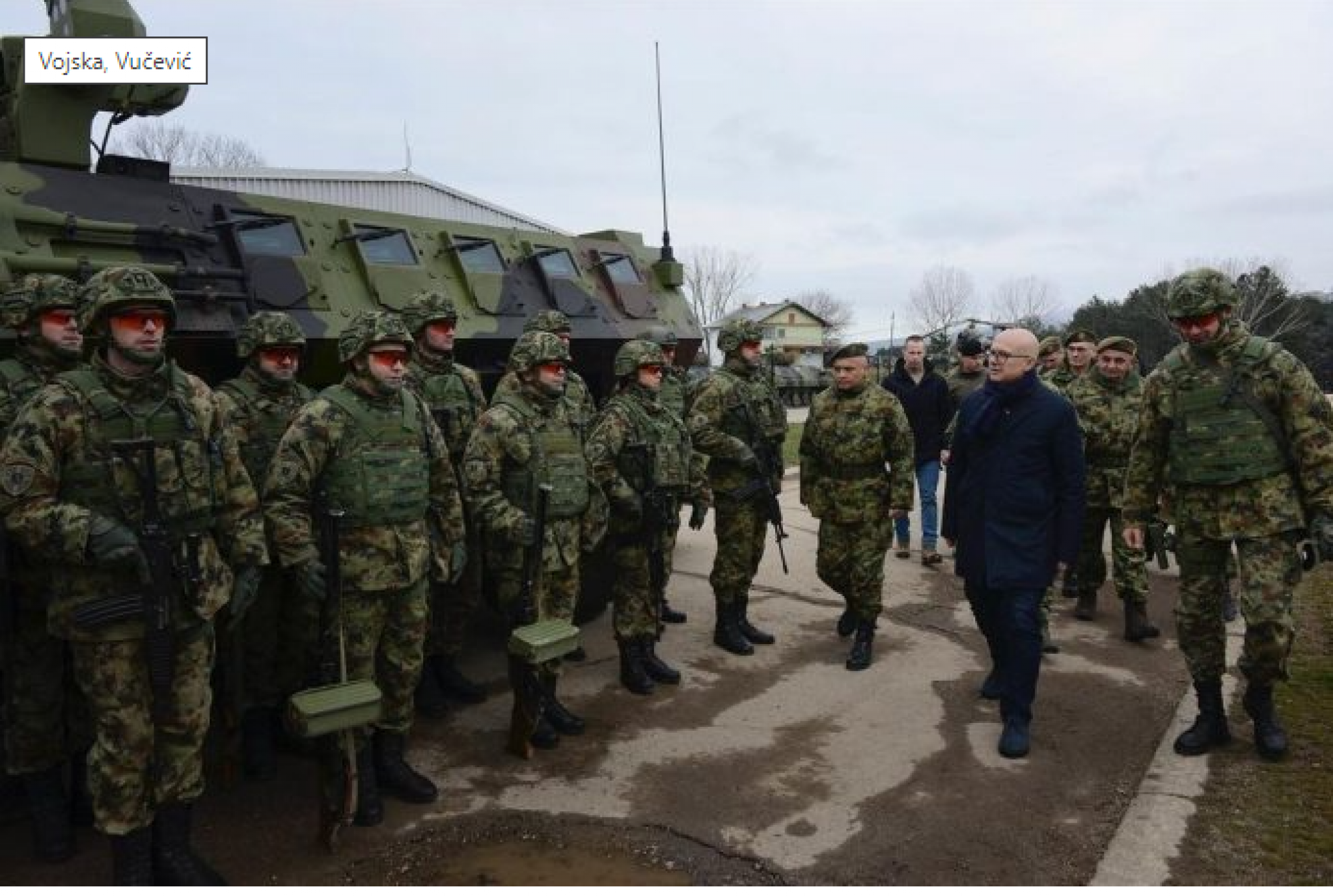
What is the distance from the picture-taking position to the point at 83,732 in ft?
12.0

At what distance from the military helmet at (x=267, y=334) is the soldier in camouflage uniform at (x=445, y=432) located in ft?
2.50

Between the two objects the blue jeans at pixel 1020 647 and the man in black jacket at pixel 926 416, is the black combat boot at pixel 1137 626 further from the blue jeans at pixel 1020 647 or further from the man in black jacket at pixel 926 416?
the man in black jacket at pixel 926 416

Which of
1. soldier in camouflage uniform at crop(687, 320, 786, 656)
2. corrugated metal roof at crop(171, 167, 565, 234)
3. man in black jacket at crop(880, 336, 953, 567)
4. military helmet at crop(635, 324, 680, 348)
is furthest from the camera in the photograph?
corrugated metal roof at crop(171, 167, 565, 234)

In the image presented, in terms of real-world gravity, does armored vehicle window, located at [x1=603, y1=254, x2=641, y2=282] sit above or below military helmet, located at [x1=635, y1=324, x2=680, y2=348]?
above

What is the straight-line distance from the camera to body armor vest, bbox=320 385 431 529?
365 cm

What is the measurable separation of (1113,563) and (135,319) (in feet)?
17.2

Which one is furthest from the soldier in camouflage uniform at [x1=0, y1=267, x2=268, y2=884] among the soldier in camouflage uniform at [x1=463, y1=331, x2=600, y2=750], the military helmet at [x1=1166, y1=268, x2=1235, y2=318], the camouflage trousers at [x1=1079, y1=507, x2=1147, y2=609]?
the camouflage trousers at [x1=1079, y1=507, x2=1147, y2=609]

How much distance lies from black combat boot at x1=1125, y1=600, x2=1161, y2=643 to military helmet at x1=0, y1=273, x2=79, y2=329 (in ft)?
18.7

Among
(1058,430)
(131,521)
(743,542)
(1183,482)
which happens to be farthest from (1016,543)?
(131,521)

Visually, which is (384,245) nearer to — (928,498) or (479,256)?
(479,256)

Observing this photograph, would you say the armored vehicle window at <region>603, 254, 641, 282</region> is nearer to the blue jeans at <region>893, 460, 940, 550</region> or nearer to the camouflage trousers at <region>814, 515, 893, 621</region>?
the blue jeans at <region>893, 460, 940, 550</region>

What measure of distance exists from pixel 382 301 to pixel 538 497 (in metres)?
2.17

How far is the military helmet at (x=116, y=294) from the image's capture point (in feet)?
10.0

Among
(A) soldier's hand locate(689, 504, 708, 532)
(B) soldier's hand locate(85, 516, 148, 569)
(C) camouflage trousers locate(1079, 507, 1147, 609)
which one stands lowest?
(C) camouflage trousers locate(1079, 507, 1147, 609)
